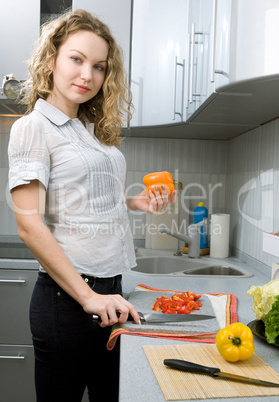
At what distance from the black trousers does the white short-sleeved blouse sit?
0.25ft

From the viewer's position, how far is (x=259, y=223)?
1.79 m

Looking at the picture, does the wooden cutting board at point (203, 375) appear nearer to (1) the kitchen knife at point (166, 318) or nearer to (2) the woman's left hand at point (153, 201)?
(1) the kitchen knife at point (166, 318)

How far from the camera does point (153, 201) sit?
1.25 m

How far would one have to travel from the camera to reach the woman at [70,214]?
0.92 metres

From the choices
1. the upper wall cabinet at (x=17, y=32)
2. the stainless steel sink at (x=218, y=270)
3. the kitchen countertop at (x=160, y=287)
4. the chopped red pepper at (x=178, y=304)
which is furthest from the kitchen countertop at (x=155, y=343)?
the upper wall cabinet at (x=17, y=32)

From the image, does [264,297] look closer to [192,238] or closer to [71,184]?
[71,184]

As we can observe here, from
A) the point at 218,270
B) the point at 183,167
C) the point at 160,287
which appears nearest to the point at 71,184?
the point at 160,287

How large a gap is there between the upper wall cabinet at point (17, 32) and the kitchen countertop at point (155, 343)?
Result: 3.75 ft

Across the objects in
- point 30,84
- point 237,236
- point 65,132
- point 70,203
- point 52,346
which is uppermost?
point 30,84

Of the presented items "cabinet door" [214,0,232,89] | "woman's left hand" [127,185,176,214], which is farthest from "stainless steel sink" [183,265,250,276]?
"cabinet door" [214,0,232,89]

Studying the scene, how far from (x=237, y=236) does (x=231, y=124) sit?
1.93ft

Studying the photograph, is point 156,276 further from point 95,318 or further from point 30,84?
point 30,84

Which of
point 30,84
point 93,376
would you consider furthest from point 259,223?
point 30,84

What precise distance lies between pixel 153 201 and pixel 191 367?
58cm
